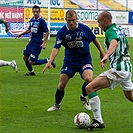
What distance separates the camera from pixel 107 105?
39.7 ft

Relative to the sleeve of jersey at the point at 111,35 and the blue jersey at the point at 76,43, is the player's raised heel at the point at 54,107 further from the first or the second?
the sleeve of jersey at the point at 111,35

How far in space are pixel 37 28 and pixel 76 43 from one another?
24.3ft

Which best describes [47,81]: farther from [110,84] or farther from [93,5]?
[93,5]

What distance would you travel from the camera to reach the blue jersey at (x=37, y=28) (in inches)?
724

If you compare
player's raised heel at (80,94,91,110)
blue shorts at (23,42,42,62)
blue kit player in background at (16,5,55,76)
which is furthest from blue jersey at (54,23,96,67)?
blue shorts at (23,42,42,62)

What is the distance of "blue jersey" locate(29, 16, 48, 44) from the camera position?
60.3ft

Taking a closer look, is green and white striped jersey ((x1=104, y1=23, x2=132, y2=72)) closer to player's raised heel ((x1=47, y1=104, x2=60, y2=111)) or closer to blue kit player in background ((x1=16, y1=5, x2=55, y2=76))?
player's raised heel ((x1=47, y1=104, x2=60, y2=111))

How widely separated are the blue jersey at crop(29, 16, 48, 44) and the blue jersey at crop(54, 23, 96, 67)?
23.1ft

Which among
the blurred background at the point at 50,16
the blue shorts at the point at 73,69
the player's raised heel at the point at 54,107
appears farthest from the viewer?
the blurred background at the point at 50,16

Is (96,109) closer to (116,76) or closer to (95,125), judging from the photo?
(95,125)

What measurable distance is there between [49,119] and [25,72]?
8.94 metres

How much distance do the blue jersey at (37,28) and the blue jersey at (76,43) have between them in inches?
277

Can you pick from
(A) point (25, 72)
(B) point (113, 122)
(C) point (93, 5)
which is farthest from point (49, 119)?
(C) point (93, 5)

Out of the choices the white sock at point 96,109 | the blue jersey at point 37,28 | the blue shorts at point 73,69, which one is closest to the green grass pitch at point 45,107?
the white sock at point 96,109
